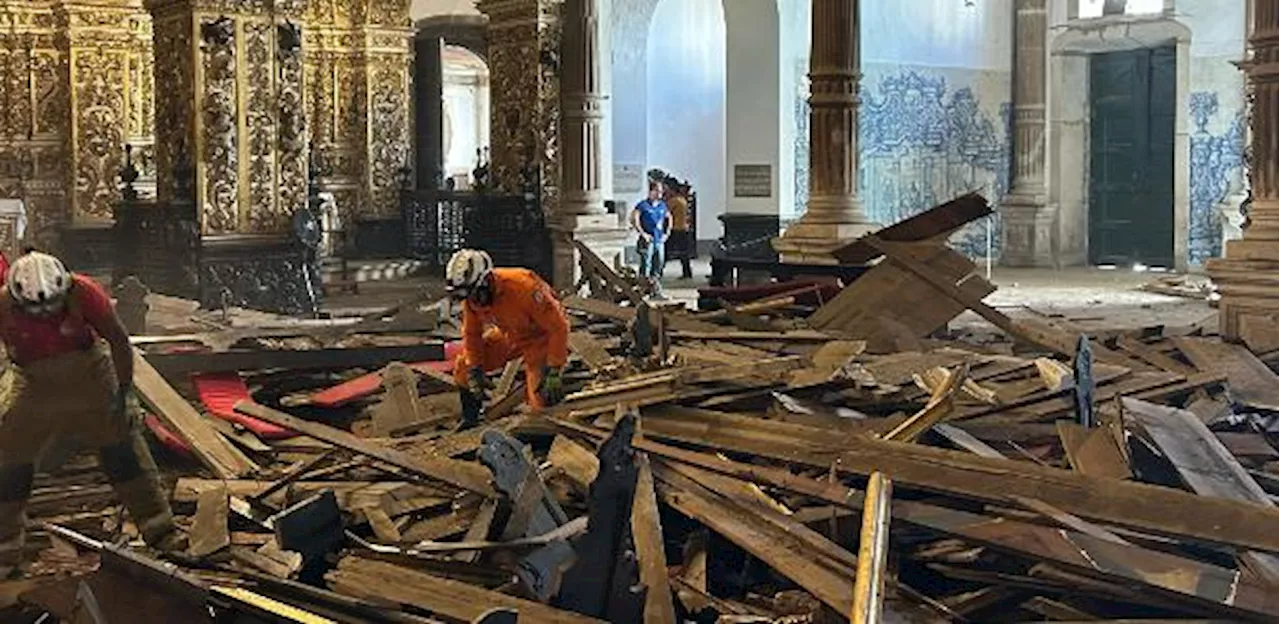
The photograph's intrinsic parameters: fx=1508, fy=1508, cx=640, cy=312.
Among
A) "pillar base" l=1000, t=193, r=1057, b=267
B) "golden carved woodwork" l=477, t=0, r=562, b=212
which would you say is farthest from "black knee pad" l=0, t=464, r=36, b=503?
"pillar base" l=1000, t=193, r=1057, b=267

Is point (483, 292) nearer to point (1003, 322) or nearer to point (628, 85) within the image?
point (1003, 322)

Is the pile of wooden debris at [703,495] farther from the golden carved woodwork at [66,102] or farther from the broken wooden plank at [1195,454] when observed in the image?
the golden carved woodwork at [66,102]

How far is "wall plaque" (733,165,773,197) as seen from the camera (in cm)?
1952

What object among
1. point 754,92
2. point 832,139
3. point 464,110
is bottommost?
point 832,139

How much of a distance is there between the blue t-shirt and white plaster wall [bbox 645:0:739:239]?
226 inches

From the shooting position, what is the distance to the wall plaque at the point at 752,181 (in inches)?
768

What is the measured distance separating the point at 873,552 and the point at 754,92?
50.6 feet

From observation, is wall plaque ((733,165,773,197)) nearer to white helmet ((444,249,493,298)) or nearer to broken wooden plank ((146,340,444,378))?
broken wooden plank ((146,340,444,378))

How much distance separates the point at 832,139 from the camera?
12.8 metres

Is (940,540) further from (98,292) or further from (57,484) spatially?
(57,484)

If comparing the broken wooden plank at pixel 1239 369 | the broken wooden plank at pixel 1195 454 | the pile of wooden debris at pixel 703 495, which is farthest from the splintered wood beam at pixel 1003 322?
the broken wooden plank at pixel 1195 454

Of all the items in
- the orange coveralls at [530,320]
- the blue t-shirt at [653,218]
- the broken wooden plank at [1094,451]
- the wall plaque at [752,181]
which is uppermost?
the wall plaque at [752,181]

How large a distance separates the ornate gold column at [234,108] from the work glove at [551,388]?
22.5ft

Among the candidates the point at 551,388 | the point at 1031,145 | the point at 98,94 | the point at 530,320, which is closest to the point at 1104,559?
the point at 551,388
